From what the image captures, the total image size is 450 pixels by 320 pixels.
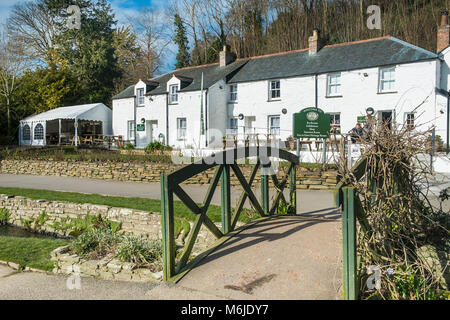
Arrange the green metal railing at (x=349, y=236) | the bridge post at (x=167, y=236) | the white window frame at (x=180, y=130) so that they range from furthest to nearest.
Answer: the white window frame at (x=180, y=130)
the bridge post at (x=167, y=236)
the green metal railing at (x=349, y=236)

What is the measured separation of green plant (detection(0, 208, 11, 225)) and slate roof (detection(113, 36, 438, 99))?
15864mm

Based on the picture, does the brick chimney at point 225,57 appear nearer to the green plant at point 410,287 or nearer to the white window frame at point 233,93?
the white window frame at point 233,93

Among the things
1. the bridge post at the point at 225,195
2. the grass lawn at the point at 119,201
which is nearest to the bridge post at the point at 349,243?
the bridge post at the point at 225,195

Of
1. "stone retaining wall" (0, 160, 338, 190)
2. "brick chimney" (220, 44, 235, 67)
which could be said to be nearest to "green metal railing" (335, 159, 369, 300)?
"stone retaining wall" (0, 160, 338, 190)

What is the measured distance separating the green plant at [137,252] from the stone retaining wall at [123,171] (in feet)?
23.4

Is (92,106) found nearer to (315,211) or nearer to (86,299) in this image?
(315,211)

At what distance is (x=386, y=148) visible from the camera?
4188 millimetres

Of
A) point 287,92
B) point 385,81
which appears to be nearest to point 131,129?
point 287,92

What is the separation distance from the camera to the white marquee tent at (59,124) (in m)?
27.3

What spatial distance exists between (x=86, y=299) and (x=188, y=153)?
44.8 feet

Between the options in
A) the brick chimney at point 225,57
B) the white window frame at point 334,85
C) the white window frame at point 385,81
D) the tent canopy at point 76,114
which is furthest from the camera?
the brick chimney at point 225,57

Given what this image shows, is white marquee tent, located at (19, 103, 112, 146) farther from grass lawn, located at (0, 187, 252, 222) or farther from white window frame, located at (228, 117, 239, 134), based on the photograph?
grass lawn, located at (0, 187, 252, 222)

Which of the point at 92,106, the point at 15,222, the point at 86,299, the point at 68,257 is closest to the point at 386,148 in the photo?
the point at 86,299

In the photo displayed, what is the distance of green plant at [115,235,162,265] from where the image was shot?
15.6ft
